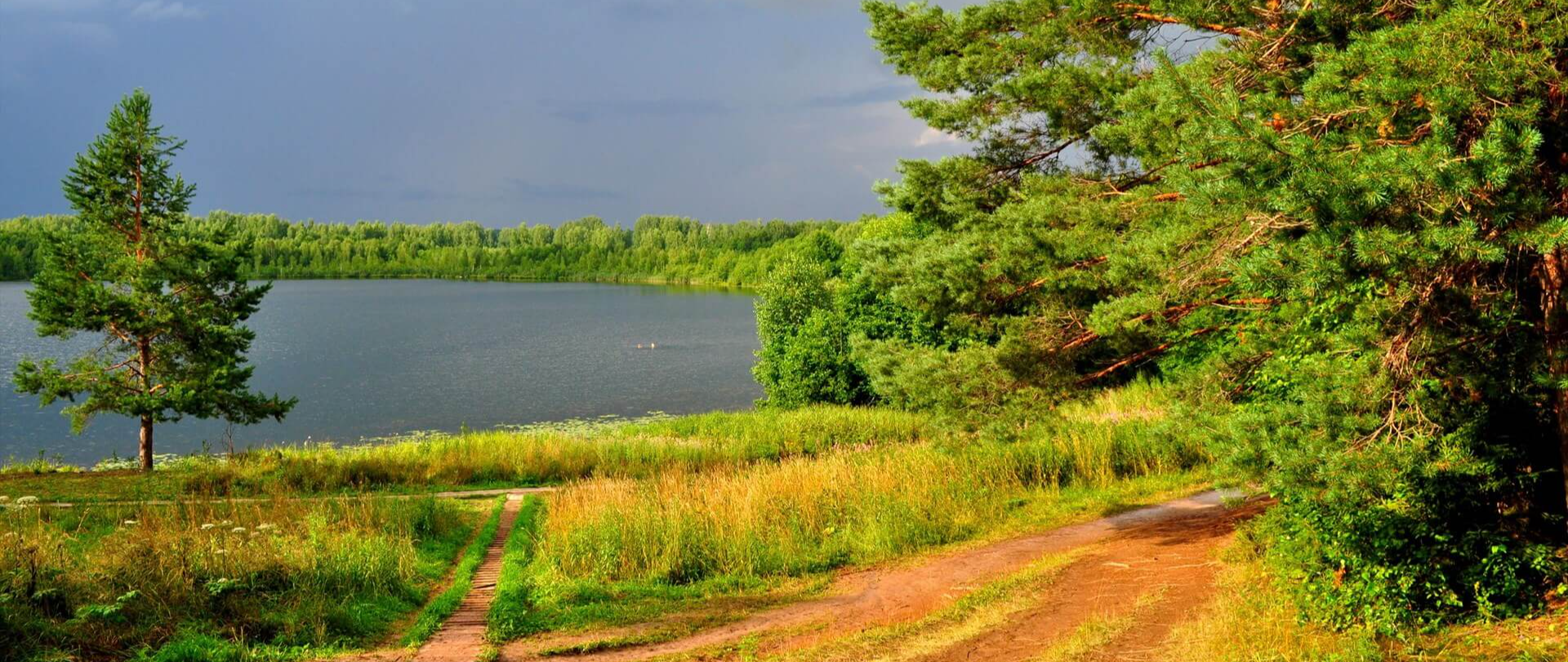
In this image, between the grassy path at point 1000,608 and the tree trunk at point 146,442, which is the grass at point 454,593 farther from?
the tree trunk at point 146,442

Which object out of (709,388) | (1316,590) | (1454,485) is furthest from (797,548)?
(709,388)

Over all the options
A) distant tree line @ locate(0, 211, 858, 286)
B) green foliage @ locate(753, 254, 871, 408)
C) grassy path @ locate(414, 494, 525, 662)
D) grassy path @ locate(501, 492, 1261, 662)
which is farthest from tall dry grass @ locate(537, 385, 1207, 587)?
distant tree line @ locate(0, 211, 858, 286)

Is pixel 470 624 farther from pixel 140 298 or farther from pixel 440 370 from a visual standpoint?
pixel 440 370

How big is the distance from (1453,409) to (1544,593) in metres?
1.47

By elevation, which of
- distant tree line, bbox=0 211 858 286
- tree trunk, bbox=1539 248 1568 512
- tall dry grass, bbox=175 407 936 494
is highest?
distant tree line, bbox=0 211 858 286

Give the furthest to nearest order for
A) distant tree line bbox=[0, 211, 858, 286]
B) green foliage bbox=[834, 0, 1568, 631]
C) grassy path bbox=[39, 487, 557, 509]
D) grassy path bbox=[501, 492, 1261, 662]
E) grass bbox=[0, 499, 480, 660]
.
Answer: distant tree line bbox=[0, 211, 858, 286], grassy path bbox=[39, 487, 557, 509], grassy path bbox=[501, 492, 1261, 662], grass bbox=[0, 499, 480, 660], green foliage bbox=[834, 0, 1568, 631]

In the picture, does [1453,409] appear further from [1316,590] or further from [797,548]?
[797,548]

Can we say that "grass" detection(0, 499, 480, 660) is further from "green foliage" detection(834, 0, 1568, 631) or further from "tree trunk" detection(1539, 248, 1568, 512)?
"tree trunk" detection(1539, 248, 1568, 512)

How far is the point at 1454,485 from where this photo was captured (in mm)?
6383

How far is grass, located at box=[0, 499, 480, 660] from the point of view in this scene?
274 inches

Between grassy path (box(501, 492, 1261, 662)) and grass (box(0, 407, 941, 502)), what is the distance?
2226 millimetres

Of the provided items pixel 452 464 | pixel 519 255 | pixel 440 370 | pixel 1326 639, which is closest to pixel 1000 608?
pixel 1326 639

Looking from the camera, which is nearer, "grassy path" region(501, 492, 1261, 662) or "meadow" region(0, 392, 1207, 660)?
"grassy path" region(501, 492, 1261, 662)

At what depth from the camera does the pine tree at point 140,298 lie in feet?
60.1
